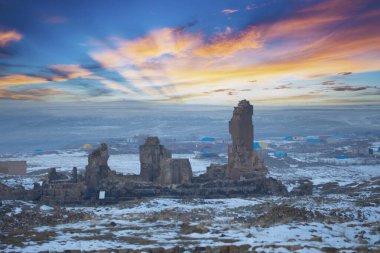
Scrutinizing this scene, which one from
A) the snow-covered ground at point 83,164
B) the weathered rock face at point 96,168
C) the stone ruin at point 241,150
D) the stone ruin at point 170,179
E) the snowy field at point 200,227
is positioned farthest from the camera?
the snow-covered ground at point 83,164

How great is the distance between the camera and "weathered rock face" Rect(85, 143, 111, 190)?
175 feet

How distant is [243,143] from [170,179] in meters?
12.1

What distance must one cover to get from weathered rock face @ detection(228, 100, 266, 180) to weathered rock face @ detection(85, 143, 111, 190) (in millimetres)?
16323

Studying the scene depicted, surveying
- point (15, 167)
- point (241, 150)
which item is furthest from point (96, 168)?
point (15, 167)

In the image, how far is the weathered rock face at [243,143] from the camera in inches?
2370

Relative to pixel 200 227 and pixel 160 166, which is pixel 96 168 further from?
pixel 200 227

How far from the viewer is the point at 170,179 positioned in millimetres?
54562

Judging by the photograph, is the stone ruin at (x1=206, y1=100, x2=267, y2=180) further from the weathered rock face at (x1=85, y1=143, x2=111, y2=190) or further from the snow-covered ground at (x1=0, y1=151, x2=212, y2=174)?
the snow-covered ground at (x1=0, y1=151, x2=212, y2=174)


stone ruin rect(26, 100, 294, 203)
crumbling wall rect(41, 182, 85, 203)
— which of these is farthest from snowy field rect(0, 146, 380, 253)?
stone ruin rect(26, 100, 294, 203)

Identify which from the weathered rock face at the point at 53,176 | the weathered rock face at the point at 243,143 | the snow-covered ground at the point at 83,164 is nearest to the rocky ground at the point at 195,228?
the weathered rock face at the point at 53,176

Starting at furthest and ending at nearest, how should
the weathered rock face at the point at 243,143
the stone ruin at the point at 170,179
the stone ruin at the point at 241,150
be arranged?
the weathered rock face at the point at 243,143, the stone ruin at the point at 241,150, the stone ruin at the point at 170,179

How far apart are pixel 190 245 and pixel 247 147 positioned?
38.0m

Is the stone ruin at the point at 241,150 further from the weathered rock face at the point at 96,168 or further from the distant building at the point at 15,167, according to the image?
the distant building at the point at 15,167

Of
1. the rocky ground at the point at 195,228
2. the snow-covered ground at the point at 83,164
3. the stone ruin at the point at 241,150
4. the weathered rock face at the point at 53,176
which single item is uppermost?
the stone ruin at the point at 241,150
